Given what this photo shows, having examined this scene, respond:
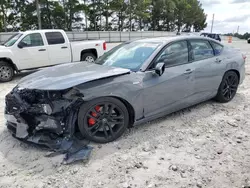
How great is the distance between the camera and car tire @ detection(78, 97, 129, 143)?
10.3ft

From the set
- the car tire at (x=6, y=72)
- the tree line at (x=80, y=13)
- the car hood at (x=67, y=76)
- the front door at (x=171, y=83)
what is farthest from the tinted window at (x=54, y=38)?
the tree line at (x=80, y=13)

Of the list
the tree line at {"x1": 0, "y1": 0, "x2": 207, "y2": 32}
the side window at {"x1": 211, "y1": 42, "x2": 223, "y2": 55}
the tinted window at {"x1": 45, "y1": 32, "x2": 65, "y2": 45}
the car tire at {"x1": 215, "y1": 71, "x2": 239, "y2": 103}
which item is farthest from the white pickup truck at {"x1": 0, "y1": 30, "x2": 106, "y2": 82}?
the tree line at {"x1": 0, "y1": 0, "x2": 207, "y2": 32}

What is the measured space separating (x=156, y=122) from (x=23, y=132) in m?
2.18

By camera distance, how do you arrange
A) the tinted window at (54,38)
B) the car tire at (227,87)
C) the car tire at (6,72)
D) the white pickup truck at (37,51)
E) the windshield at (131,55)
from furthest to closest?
1. the tinted window at (54,38)
2. the white pickup truck at (37,51)
3. the car tire at (6,72)
4. the car tire at (227,87)
5. the windshield at (131,55)

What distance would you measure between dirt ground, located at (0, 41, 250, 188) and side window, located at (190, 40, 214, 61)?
1.26m

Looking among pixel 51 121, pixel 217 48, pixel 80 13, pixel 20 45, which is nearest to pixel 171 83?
pixel 217 48

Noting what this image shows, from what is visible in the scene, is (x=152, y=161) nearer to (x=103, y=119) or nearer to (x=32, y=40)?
(x=103, y=119)

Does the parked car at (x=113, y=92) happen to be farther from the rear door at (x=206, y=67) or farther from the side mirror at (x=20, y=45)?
the side mirror at (x=20, y=45)

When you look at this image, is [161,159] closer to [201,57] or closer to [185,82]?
[185,82]

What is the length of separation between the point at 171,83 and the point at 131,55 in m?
0.85

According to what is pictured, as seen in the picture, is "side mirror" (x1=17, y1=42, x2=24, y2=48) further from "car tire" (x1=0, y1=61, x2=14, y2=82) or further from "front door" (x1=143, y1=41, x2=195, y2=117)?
"front door" (x1=143, y1=41, x2=195, y2=117)

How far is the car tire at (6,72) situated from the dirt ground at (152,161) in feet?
13.7

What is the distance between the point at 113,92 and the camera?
3217 millimetres

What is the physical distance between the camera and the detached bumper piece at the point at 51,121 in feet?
9.87
